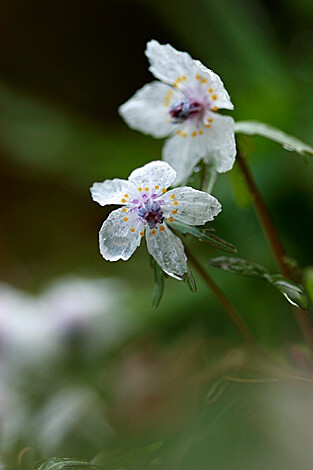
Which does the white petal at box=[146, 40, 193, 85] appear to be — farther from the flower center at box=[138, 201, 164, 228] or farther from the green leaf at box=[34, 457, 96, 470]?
the green leaf at box=[34, 457, 96, 470]

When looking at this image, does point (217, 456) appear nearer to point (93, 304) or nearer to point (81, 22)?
point (93, 304)

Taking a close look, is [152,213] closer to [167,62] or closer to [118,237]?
[118,237]

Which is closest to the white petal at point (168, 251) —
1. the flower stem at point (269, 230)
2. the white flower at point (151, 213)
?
the white flower at point (151, 213)

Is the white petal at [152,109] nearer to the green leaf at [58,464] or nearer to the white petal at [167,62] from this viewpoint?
the white petal at [167,62]

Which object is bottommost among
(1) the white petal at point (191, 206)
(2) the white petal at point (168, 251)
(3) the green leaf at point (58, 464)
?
(3) the green leaf at point (58, 464)

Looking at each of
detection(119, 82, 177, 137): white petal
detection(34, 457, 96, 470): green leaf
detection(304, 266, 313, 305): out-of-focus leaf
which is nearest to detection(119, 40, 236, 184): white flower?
detection(119, 82, 177, 137): white petal

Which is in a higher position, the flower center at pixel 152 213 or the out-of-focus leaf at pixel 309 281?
the flower center at pixel 152 213

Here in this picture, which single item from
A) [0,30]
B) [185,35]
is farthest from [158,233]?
[0,30]
